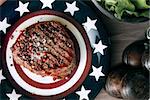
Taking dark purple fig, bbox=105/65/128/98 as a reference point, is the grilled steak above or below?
above

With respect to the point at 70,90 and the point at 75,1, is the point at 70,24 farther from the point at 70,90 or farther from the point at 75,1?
the point at 70,90

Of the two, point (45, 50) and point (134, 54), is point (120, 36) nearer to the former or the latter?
point (134, 54)

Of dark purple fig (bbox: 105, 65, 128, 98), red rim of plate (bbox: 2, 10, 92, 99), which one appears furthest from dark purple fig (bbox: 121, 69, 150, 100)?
red rim of plate (bbox: 2, 10, 92, 99)

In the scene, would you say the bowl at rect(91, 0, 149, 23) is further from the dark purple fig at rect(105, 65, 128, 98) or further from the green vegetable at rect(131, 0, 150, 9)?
the dark purple fig at rect(105, 65, 128, 98)

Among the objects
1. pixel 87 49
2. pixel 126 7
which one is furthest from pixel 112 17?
pixel 87 49

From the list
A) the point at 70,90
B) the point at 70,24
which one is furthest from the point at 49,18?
the point at 70,90

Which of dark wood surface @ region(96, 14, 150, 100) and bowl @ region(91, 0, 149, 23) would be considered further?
dark wood surface @ region(96, 14, 150, 100)
